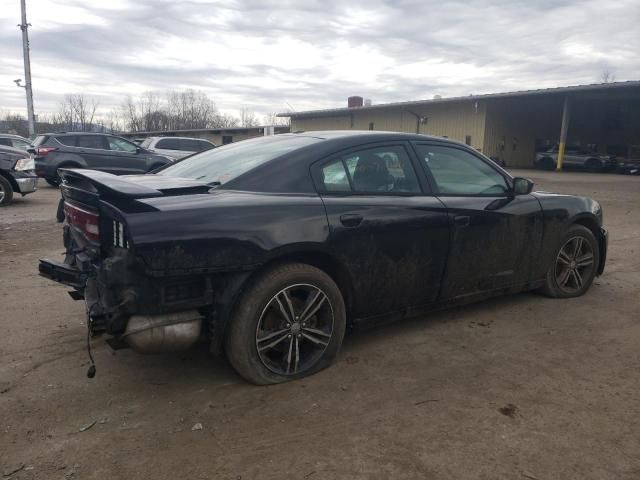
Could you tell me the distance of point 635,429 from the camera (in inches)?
108

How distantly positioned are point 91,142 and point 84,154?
0.47 metres

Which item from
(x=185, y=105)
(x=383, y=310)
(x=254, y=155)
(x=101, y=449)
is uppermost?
(x=185, y=105)

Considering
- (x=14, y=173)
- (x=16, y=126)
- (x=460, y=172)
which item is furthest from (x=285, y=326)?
(x=16, y=126)

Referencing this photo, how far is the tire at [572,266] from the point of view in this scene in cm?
482

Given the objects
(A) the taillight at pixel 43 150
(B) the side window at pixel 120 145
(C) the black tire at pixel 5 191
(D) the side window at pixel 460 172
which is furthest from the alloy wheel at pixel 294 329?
(A) the taillight at pixel 43 150

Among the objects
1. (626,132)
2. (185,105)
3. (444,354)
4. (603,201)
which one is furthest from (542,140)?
(185,105)

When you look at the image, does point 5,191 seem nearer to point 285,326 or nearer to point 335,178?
point 335,178

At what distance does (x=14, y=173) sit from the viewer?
10.9 meters

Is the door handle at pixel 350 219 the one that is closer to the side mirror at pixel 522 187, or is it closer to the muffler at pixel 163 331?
the muffler at pixel 163 331

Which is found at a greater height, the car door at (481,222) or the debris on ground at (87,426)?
the car door at (481,222)

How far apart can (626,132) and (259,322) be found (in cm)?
3767

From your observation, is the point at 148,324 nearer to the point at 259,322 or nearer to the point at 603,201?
the point at 259,322

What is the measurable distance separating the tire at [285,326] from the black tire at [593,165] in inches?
1215

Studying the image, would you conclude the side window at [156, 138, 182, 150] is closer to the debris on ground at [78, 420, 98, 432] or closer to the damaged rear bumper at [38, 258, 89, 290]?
the damaged rear bumper at [38, 258, 89, 290]
